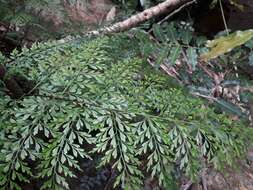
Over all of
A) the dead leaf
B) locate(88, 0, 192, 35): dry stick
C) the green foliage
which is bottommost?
the green foliage

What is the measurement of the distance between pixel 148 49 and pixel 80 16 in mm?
1337

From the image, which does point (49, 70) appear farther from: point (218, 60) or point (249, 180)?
point (249, 180)

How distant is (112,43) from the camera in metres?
1.36

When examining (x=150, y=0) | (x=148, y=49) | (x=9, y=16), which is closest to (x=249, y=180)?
(x=148, y=49)

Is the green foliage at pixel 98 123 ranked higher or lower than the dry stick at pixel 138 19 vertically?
lower

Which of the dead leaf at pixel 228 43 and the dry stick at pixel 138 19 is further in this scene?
the dry stick at pixel 138 19

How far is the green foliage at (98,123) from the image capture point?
2.66 ft

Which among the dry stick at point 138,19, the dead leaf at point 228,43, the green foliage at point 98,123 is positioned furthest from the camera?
the dry stick at point 138,19

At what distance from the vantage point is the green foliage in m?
0.81

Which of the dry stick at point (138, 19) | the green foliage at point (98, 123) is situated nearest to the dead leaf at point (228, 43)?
the green foliage at point (98, 123)

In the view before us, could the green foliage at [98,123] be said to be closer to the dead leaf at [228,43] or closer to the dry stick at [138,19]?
the dead leaf at [228,43]

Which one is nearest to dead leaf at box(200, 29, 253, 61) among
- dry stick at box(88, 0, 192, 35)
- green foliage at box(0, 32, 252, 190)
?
green foliage at box(0, 32, 252, 190)

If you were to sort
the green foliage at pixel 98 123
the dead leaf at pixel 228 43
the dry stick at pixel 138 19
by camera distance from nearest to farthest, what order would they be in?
the green foliage at pixel 98 123 → the dead leaf at pixel 228 43 → the dry stick at pixel 138 19

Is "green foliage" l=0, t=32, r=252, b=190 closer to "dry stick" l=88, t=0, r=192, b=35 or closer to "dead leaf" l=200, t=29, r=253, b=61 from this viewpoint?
"dead leaf" l=200, t=29, r=253, b=61
